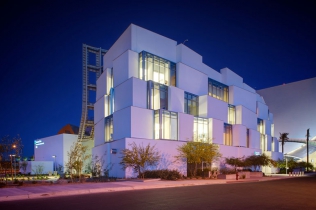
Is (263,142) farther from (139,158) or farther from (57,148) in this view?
(57,148)

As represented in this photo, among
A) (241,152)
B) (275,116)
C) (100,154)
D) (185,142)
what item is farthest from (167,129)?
(275,116)

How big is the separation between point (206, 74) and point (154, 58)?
12003 mm

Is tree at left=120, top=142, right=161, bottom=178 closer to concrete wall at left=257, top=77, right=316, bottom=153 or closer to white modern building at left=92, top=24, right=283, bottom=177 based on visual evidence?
white modern building at left=92, top=24, right=283, bottom=177

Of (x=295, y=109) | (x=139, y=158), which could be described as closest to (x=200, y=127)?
(x=139, y=158)

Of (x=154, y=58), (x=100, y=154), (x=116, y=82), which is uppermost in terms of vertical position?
(x=154, y=58)

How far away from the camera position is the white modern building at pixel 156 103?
118 feet

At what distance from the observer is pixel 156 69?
130ft

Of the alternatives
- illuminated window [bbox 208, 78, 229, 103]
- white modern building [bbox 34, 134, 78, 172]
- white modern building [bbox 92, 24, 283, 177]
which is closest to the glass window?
white modern building [bbox 92, 24, 283, 177]

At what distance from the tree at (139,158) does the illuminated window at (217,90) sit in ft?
68.6

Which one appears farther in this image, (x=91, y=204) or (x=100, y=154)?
(x=100, y=154)

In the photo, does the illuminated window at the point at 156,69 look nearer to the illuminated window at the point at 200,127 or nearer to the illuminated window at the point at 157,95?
the illuminated window at the point at 157,95

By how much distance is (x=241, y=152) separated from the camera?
52.1 metres

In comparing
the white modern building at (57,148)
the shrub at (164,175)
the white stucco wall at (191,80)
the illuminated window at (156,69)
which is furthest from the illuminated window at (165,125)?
the white modern building at (57,148)

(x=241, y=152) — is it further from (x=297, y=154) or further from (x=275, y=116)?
(x=275, y=116)
